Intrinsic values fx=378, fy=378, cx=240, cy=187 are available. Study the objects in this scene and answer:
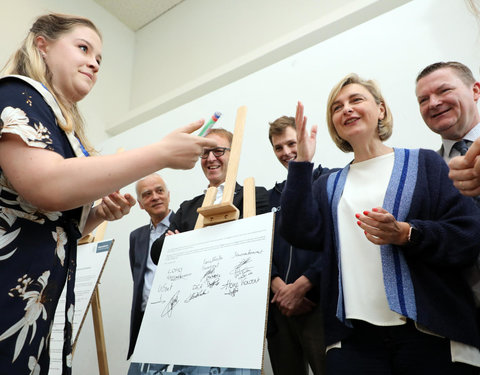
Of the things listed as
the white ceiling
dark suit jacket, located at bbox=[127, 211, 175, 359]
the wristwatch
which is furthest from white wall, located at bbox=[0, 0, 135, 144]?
the wristwatch

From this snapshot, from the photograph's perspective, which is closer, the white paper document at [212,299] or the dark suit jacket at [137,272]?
the white paper document at [212,299]

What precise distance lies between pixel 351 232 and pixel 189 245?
0.60 meters

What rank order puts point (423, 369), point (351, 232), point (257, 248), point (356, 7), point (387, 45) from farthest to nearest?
point (356, 7), point (387, 45), point (257, 248), point (351, 232), point (423, 369)

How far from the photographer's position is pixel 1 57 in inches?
138

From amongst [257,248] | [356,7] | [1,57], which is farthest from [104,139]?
[257,248]

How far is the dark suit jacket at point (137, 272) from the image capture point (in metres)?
1.80

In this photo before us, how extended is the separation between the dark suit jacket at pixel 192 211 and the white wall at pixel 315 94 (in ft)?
2.41

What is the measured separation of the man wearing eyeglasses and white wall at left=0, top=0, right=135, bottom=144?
2.62 metres

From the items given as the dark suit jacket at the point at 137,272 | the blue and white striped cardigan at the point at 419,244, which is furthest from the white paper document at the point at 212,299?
the dark suit jacket at the point at 137,272

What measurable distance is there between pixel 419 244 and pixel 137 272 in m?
1.48

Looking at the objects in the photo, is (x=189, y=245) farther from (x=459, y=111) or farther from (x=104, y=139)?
(x=104, y=139)
